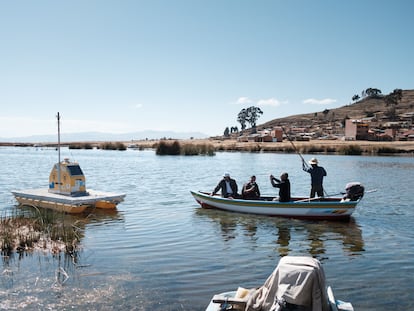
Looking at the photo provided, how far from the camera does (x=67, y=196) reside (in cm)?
1714

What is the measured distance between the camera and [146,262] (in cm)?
1042

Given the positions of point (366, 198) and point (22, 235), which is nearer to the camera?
point (22, 235)

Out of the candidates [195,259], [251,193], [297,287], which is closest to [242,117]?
[251,193]

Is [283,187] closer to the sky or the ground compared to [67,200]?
closer to the sky

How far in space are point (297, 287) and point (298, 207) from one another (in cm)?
1082

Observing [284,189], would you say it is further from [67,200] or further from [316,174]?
[67,200]

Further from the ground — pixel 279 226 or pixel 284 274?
pixel 284 274

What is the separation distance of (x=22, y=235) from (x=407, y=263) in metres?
9.93

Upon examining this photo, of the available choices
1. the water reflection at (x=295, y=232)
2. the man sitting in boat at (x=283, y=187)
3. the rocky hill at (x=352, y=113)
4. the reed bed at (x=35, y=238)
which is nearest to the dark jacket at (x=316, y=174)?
the man sitting in boat at (x=283, y=187)

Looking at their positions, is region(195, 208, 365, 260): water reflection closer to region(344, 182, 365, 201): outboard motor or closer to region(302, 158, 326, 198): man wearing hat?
region(344, 182, 365, 201): outboard motor

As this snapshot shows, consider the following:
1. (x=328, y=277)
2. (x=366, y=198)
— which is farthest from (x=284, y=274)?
(x=366, y=198)

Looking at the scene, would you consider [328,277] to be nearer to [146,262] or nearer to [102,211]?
[146,262]

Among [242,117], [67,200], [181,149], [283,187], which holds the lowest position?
[67,200]

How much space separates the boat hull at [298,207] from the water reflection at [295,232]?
0.23m
